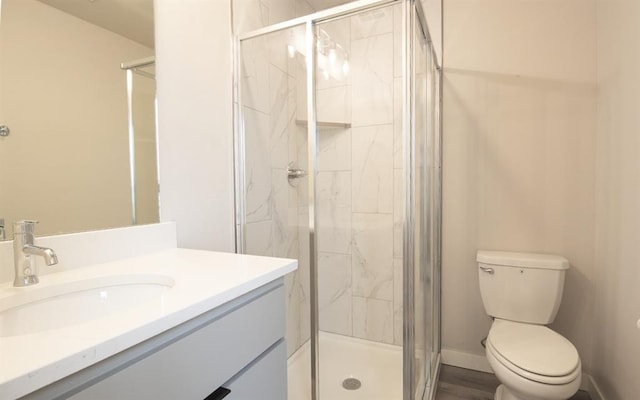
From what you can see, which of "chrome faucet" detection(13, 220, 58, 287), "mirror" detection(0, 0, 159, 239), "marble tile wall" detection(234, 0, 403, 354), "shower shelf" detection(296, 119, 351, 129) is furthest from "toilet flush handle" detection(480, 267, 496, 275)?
"chrome faucet" detection(13, 220, 58, 287)

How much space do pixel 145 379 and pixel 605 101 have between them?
227 cm

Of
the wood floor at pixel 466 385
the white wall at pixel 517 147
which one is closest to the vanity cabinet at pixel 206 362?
the wood floor at pixel 466 385

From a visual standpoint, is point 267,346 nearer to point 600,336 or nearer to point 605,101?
point 600,336

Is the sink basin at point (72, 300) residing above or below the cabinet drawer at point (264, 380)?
above

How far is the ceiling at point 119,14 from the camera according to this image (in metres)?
0.98

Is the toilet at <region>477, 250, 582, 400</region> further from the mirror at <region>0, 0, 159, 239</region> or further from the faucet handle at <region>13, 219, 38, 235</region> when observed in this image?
the faucet handle at <region>13, 219, 38, 235</region>

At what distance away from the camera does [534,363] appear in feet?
4.33

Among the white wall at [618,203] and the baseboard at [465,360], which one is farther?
the baseboard at [465,360]

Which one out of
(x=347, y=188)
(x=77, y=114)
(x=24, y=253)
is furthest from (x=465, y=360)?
(x=77, y=114)

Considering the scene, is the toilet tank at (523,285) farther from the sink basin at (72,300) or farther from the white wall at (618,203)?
the sink basin at (72,300)

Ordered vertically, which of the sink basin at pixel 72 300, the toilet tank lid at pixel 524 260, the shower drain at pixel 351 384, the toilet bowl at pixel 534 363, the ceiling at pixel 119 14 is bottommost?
the shower drain at pixel 351 384

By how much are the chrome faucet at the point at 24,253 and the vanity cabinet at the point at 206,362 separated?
1.41 feet

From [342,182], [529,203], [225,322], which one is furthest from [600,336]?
[225,322]

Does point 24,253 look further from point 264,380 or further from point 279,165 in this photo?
point 279,165
